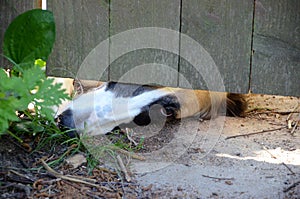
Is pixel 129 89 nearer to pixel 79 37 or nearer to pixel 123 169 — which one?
pixel 79 37

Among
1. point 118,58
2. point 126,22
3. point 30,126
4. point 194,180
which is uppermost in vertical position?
point 126,22

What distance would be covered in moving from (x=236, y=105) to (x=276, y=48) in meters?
0.59

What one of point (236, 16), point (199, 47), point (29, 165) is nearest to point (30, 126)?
point (29, 165)

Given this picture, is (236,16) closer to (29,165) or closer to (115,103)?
(115,103)

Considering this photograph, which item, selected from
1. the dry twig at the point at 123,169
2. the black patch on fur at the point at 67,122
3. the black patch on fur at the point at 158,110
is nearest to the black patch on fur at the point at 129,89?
the black patch on fur at the point at 158,110

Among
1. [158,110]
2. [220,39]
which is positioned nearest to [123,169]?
[158,110]

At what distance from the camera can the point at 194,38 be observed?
2.22m

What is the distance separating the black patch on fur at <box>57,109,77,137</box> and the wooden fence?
185mm

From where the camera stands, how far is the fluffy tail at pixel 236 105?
2.65 m

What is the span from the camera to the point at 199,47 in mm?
2227

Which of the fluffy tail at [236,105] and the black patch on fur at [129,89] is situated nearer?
the black patch on fur at [129,89]

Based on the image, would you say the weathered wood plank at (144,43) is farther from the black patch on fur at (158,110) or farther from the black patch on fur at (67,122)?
the black patch on fur at (67,122)

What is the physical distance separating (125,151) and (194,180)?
1.05ft

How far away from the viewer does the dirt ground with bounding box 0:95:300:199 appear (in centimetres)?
176
